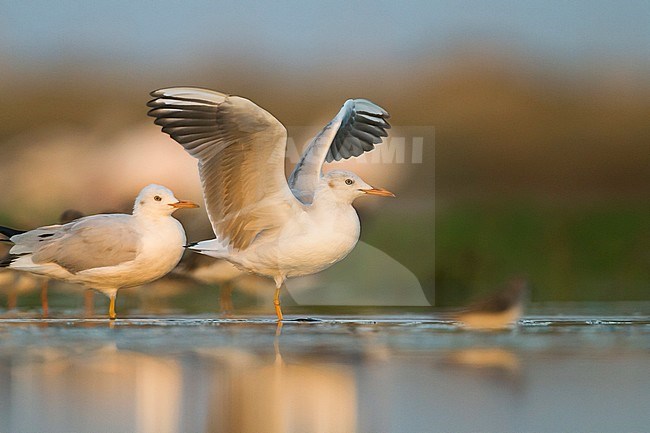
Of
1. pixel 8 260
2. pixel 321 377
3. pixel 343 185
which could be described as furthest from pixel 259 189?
pixel 321 377

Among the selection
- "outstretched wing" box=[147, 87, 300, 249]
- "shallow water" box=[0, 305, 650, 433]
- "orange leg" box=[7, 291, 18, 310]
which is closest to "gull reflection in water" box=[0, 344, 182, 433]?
"shallow water" box=[0, 305, 650, 433]

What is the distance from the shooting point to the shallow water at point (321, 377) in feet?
7.52

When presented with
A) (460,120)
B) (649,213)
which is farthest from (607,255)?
(460,120)

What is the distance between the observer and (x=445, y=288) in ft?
18.8

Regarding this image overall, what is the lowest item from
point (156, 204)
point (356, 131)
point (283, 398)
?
point (283, 398)

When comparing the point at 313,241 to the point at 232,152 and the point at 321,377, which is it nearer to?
the point at 232,152

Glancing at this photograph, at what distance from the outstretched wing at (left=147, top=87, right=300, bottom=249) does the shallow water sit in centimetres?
48

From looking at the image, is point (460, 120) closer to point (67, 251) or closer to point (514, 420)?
point (67, 251)

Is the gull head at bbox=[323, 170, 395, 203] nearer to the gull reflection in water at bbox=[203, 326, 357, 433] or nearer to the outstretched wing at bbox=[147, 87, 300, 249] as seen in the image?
the outstretched wing at bbox=[147, 87, 300, 249]

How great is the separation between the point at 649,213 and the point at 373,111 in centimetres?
216

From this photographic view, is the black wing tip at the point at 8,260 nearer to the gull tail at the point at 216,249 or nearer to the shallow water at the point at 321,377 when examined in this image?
the shallow water at the point at 321,377

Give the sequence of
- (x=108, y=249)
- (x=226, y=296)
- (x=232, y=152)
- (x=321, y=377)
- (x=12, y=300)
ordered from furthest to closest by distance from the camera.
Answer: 1. (x=12, y=300)
2. (x=226, y=296)
3. (x=108, y=249)
4. (x=232, y=152)
5. (x=321, y=377)

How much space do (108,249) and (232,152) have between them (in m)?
0.61

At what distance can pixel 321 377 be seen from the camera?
2740 mm
